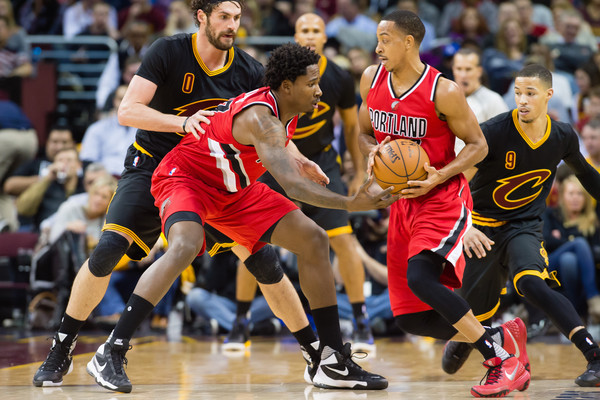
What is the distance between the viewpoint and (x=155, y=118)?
4.53 meters

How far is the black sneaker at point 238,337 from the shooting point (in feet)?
21.2

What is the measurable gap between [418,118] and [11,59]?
27.2 feet

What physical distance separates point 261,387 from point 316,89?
66.1 inches

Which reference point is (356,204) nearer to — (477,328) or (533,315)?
(477,328)

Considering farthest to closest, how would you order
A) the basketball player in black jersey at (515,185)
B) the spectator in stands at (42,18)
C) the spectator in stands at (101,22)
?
the spectator in stands at (42,18) < the spectator in stands at (101,22) < the basketball player in black jersey at (515,185)

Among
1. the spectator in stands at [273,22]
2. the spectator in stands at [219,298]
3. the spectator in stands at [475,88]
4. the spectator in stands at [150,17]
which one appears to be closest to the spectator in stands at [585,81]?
the spectator in stands at [475,88]

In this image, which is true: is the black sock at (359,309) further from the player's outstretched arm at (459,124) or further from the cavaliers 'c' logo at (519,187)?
the player's outstretched arm at (459,124)

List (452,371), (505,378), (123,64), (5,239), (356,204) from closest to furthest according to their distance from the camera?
1. (356,204)
2. (505,378)
3. (452,371)
4. (5,239)
5. (123,64)

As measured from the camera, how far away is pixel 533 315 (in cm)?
745

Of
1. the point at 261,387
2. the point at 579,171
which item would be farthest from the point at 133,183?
the point at 579,171

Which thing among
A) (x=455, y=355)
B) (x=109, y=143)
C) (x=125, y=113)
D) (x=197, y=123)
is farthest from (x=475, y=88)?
(x=109, y=143)

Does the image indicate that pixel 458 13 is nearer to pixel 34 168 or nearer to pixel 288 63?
pixel 34 168

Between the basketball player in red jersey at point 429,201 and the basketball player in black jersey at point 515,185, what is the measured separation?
1.58ft

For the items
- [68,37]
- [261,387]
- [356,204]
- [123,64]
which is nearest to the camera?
[356,204]
